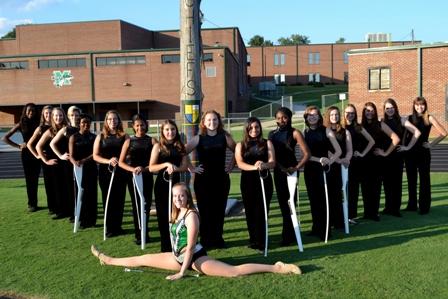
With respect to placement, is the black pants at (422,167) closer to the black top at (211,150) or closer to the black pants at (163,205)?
the black top at (211,150)

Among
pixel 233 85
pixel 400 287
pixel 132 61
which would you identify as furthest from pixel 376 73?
pixel 400 287

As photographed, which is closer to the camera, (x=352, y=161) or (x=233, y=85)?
(x=352, y=161)

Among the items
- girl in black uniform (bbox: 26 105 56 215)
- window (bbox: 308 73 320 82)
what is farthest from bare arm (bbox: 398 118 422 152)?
window (bbox: 308 73 320 82)

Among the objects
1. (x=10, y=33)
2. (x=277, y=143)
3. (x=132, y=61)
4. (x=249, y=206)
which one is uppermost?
(x=10, y=33)

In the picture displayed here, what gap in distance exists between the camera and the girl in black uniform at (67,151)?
7859mm

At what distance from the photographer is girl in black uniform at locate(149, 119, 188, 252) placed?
20.0 ft

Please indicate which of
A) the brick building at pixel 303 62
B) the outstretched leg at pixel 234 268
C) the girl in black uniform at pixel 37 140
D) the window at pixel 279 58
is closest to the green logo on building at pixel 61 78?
the brick building at pixel 303 62

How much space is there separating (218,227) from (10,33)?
116 m

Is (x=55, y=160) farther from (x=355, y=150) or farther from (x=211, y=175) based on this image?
(x=355, y=150)

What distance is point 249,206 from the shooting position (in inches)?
249

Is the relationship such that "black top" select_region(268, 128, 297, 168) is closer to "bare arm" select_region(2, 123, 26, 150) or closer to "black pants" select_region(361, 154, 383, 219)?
"black pants" select_region(361, 154, 383, 219)

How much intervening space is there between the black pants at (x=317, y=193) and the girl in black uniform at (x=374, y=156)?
1349 millimetres

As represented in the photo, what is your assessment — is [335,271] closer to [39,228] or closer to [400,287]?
[400,287]

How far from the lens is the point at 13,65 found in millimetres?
52344
